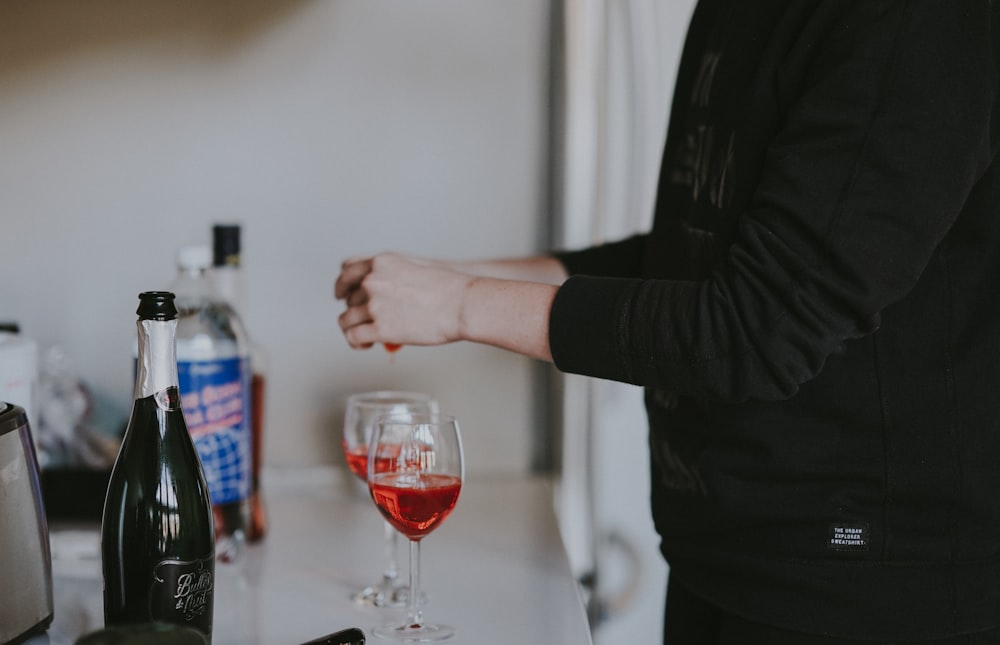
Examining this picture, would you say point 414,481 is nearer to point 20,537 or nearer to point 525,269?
point 20,537

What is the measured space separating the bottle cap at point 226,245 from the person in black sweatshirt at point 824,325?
22 centimetres

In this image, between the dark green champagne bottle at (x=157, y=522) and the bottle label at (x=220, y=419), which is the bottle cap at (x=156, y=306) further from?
the bottle label at (x=220, y=419)

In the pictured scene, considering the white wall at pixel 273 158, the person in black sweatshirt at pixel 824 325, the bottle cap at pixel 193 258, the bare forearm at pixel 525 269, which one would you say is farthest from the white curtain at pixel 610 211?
the bottle cap at pixel 193 258

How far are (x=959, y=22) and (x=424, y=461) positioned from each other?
Result: 0.54 metres

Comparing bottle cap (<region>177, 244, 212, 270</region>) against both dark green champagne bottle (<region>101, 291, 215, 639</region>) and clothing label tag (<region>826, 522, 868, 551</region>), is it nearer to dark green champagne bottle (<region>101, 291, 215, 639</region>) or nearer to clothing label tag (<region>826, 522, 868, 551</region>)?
dark green champagne bottle (<region>101, 291, 215, 639</region>)

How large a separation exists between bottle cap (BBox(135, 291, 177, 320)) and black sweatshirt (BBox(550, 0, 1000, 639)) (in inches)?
13.3

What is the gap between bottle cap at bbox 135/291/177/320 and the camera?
2.17 ft

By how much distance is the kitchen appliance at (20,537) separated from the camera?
746 mm

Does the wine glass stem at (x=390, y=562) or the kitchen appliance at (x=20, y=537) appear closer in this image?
the kitchen appliance at (x=20, y=537)

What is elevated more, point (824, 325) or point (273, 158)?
point (273, 158)

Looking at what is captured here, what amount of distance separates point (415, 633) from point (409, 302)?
295 mm

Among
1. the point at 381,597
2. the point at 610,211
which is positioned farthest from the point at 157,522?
the point at 610,211

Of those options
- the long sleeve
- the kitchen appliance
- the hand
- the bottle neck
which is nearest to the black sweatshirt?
the long sleeve

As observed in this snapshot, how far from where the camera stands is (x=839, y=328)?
0.81m
